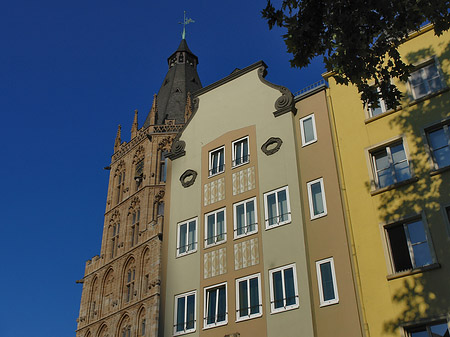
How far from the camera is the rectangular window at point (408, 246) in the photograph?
19.2 metres

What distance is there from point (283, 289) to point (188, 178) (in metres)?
8.16

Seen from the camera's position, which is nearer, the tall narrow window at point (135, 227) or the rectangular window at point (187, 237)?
the rectangular window at point (187, 237)

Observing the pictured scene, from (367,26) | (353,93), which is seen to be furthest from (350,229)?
(367,26)

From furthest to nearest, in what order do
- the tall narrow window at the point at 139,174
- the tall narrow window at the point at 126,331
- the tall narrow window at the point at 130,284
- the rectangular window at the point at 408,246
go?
the tall narrow window at the point at 139,174 → the tall narrow window at the point at 130,284 → the tall narrow window at the point at 126,331 → the rectangular window at the point at 408,246

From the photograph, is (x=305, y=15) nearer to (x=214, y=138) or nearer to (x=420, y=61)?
(x=420, y=61)

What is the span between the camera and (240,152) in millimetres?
26609

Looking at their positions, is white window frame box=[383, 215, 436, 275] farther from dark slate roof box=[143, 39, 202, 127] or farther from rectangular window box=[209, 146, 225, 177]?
dark slate roof box=[143, 39, 202, 127]

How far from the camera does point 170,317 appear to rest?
24391mm

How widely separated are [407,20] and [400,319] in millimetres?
9131

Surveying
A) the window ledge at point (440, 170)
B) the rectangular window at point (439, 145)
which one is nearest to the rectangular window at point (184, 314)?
the window ledge at point (440, 170)

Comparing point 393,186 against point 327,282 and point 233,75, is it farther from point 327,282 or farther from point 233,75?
point 233,75

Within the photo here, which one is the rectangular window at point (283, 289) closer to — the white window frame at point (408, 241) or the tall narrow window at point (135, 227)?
the white window frame at point (408, 241)

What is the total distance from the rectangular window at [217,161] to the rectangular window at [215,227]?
7.07ft

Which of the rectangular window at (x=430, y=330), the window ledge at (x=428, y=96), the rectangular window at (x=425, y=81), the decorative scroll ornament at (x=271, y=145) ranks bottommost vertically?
the rectangular window at (x=430, y=330)
